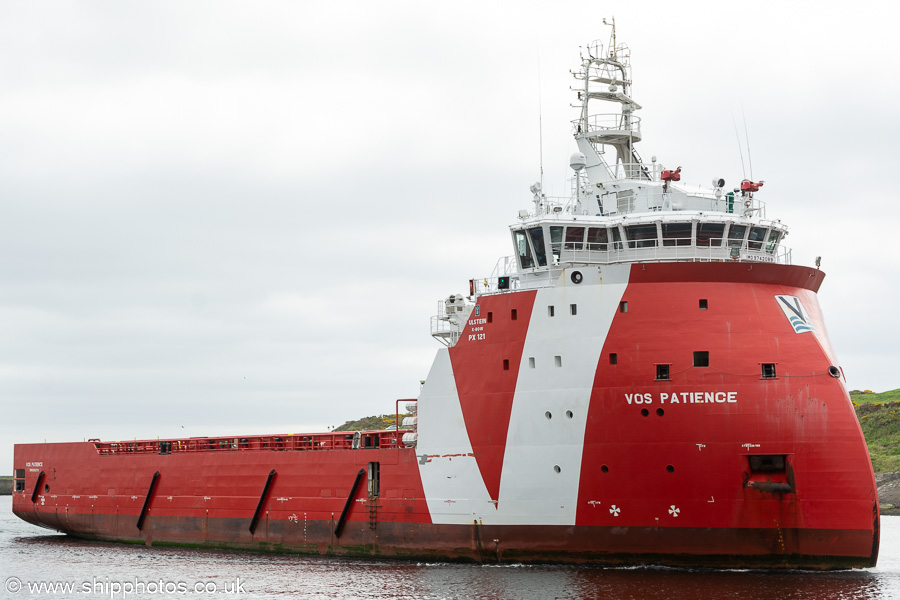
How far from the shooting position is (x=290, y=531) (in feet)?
98.5

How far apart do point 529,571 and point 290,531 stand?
30.0ft

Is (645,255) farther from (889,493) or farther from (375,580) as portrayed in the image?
(889,493)

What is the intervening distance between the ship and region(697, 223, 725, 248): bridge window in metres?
0.04

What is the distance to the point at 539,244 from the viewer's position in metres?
25.7

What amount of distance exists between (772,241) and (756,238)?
0.76m

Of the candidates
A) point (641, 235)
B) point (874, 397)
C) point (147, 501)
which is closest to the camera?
point (641, 235)

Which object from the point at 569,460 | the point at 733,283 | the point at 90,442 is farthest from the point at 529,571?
the point at 90,442

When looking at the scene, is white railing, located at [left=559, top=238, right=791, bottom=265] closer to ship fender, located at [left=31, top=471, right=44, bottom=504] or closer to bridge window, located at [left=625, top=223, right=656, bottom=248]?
bridge window, located at [left=625, top=223, right=656, bottom=248]

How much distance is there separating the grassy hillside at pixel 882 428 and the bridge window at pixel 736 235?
37.3 meters

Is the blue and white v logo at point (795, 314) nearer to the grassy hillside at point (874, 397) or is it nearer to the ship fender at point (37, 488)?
the ship fender at point (37, 488)

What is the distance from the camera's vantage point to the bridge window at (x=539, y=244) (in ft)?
84.1

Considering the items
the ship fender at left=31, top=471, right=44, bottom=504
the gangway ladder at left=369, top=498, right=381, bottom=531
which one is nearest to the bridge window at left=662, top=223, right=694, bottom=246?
the gangway ladder at left=369, top=498, right=381, bottom=531

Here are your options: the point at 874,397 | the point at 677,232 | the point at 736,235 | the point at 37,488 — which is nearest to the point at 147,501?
the point at 37,488

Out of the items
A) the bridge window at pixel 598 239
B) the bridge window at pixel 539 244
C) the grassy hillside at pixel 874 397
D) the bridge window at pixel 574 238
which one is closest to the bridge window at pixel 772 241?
the bridge window at pixel 598 239
